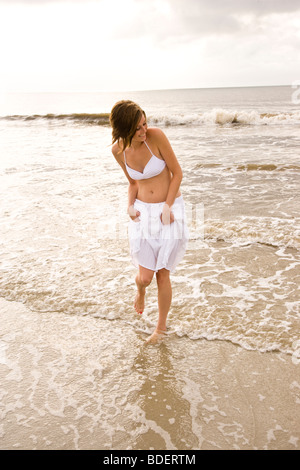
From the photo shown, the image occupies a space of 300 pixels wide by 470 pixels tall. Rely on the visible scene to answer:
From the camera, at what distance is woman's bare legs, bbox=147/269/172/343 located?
10.7 feet

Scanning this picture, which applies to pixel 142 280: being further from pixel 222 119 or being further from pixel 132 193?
pixel 222 119

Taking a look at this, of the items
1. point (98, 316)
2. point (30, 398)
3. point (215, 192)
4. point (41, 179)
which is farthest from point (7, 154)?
point (30, 398)

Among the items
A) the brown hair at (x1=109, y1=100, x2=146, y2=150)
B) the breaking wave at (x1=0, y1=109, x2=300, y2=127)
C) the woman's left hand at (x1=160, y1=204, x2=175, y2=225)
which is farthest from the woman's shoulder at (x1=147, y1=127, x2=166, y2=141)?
the breaking wave at (x1=0, y1=109, x2=300, y2=127)

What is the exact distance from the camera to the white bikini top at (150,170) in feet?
9.50

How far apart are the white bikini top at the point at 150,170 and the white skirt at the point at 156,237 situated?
0.25m

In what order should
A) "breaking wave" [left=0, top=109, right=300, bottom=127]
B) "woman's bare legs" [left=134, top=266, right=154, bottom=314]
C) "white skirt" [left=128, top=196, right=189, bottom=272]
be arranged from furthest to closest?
"breaking wave" [left=0, top=109, right=300, bottom=127] < "woman's bare legs" [left=134, top=266, right=154, bottom=314] < "white skirt" [left=128, top=196, right=189, bottom=272]

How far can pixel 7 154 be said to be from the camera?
13875 millimetres

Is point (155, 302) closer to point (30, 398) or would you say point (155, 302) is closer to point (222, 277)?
point (222, 277)

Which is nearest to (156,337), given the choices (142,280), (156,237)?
(142,280)

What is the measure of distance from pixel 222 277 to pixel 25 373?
252cm

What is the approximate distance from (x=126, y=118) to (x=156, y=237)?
101cm

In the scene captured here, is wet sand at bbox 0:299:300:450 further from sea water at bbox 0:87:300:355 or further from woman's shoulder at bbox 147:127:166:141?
woman's shoulder at bbox 147:127:166:141

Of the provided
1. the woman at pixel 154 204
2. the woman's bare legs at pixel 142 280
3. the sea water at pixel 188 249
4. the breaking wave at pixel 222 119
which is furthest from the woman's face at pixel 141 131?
the breaking wave at pixel 222 119

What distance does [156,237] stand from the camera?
3.10 meters
